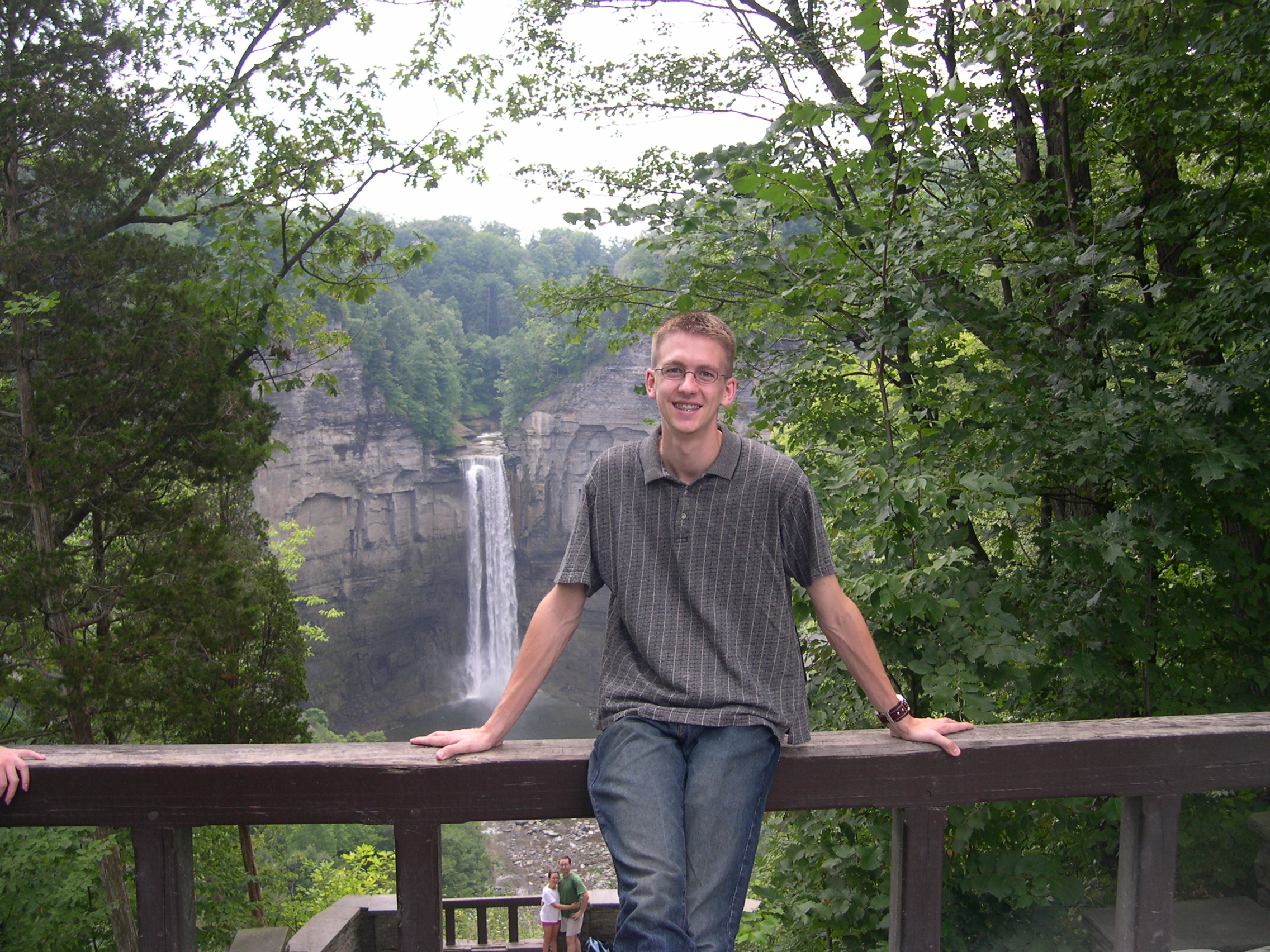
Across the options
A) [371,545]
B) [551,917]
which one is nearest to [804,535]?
[551,917]

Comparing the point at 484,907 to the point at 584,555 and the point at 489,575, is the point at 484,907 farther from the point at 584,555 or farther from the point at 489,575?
the point at 489,575

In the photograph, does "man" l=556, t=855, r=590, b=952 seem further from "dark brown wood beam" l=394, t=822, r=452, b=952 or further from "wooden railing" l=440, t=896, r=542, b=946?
"dark brown wood beam" l=394, t=822, r=452, b=952

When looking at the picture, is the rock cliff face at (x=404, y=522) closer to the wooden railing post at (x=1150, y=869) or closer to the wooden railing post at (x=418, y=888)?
the wooden railing post at (x=1150, y=869)

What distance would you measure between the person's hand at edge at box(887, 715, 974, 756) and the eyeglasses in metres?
0.66

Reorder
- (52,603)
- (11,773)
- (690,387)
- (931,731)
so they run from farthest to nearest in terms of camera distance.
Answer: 1. (52,603)
2. (690,387)
3. (931,731)
4. (11,773)

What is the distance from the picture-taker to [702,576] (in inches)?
60.4

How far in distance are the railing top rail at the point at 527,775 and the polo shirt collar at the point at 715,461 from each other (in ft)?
1.55

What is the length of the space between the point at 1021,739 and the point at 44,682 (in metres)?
7.42

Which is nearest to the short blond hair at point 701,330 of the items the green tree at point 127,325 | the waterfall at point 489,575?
the green tree at point 127,325

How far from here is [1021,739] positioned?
4.79 feet

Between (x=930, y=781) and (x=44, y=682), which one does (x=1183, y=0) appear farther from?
(x=44, y=682)

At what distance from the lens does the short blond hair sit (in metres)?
1.62

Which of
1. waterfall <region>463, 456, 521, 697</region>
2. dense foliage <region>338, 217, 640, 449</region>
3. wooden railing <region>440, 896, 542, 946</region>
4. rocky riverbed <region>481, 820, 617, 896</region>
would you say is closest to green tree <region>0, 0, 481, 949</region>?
wooden railing <region>440, 896, 542, 946</region>

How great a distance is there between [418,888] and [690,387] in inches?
36.2
